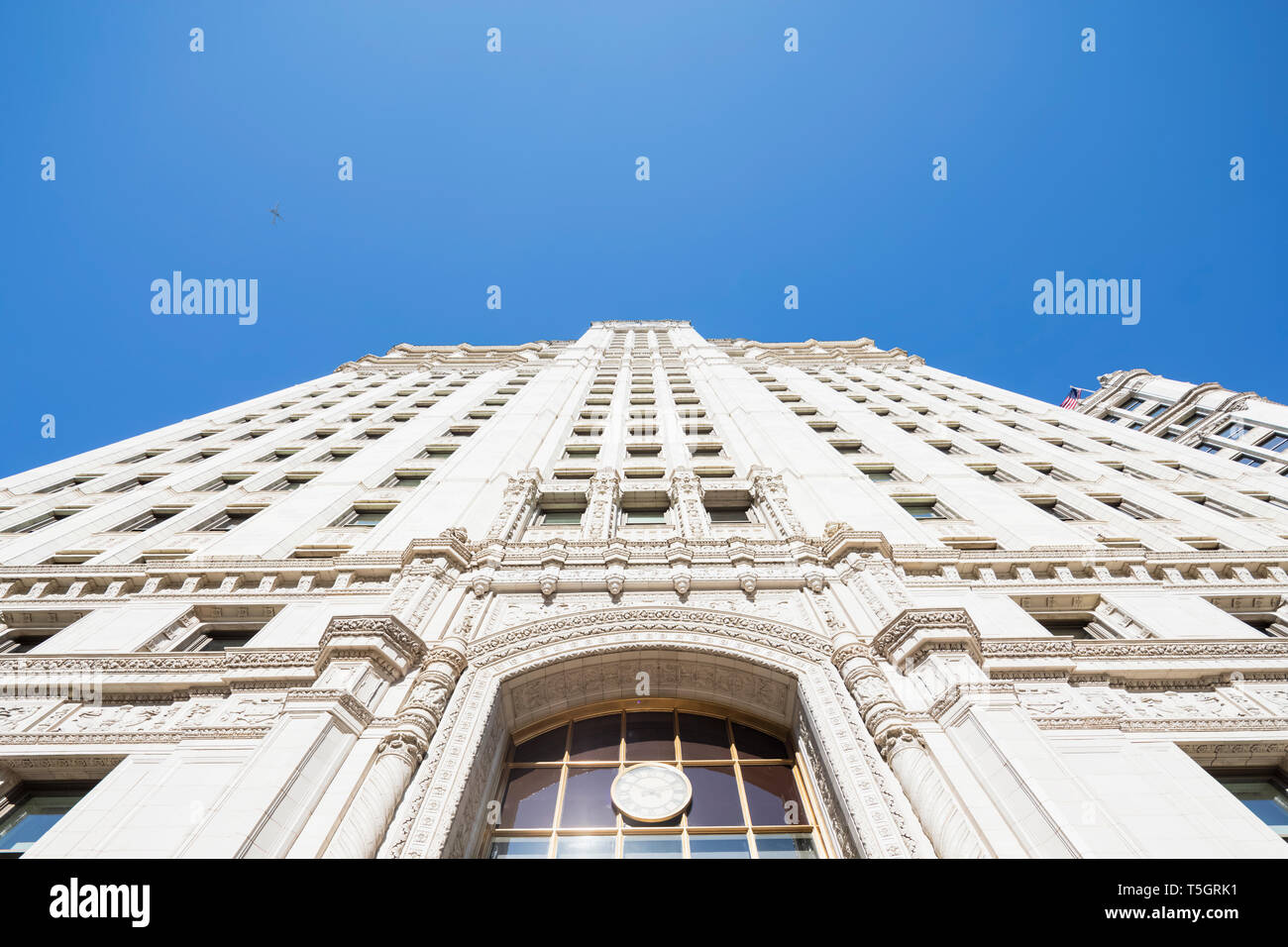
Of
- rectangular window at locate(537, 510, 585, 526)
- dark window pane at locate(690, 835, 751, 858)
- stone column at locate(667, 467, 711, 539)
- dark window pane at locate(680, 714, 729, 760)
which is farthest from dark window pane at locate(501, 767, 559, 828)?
rectangular window at locate(537, 510, 585, 526)

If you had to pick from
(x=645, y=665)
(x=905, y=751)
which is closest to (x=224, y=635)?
(x=645, y=665)

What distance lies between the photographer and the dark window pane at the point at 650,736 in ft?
42.0

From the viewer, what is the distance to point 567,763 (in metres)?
12.6

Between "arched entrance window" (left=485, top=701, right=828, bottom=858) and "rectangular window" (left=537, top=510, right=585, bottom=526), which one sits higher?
"rectangular window" (left=537, top=510, right=585, bottom=526)

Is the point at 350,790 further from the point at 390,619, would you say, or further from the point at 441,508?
the point at 441,508

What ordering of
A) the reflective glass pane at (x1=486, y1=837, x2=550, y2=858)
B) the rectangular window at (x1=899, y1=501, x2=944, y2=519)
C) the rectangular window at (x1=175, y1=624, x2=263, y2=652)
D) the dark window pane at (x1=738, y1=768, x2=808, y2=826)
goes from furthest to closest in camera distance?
the rectangular window at (x1=899, y1=501, x2=944, y2=519), the rectangular window at (x1=175, y1=624, x2=263, y2=652), the dark window pane at (x1=738, y1=768, x2=808, y2=826), the reflective glass pane at (x1=486, y1=837, x2=550, y2=858)

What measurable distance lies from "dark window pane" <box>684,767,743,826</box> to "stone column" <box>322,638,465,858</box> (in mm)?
4952

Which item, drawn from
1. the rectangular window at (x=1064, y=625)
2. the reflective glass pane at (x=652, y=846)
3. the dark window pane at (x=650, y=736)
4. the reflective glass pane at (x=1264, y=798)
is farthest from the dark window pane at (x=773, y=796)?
the rectangular window at (x=1064, y=625)

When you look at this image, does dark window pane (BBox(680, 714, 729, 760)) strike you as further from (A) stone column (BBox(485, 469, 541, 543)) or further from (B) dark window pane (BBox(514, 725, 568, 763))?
(A) stone column (BBox(485, 469, 541, 543))

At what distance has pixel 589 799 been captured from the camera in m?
11.7

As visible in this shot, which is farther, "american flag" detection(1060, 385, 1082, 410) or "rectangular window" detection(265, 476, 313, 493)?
"american flag" detection(1060, 385, 1082, 410)

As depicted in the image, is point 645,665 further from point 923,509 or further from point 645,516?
point 923,509

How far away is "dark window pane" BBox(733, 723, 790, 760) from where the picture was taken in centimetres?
1298
